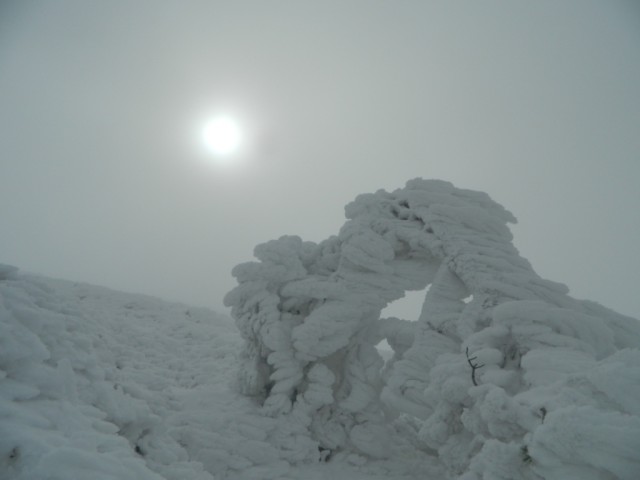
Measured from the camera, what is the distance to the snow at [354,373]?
3375 mm

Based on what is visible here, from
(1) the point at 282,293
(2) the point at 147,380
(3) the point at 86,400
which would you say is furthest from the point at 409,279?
(3) the point at 86,400

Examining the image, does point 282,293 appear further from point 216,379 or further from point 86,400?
point 86,400

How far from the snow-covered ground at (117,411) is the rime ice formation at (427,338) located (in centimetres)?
73

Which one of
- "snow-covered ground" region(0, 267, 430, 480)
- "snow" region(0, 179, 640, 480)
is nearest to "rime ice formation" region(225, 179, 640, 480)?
"snow" region(0, 179, 640, 480)

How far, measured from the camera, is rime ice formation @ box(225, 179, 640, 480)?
15.3 ft

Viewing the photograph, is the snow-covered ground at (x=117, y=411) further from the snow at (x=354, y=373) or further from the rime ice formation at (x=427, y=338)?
the rime ice formation at (x=427, y=338)

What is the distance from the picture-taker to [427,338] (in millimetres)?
8031

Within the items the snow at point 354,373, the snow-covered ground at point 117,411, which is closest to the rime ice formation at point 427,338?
the snow at point 354,373

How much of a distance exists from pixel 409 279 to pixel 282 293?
10.8 feet

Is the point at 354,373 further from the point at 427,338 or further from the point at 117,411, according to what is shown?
the point at 117,411

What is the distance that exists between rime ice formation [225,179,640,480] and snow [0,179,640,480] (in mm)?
34

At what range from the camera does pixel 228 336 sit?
14.4 metres

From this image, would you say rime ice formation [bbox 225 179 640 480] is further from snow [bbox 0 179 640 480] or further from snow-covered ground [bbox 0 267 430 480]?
snow-covered ground [bbox 0 267 430 480]

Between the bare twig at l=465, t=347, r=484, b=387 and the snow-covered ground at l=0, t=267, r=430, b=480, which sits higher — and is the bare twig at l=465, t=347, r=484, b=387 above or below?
above
